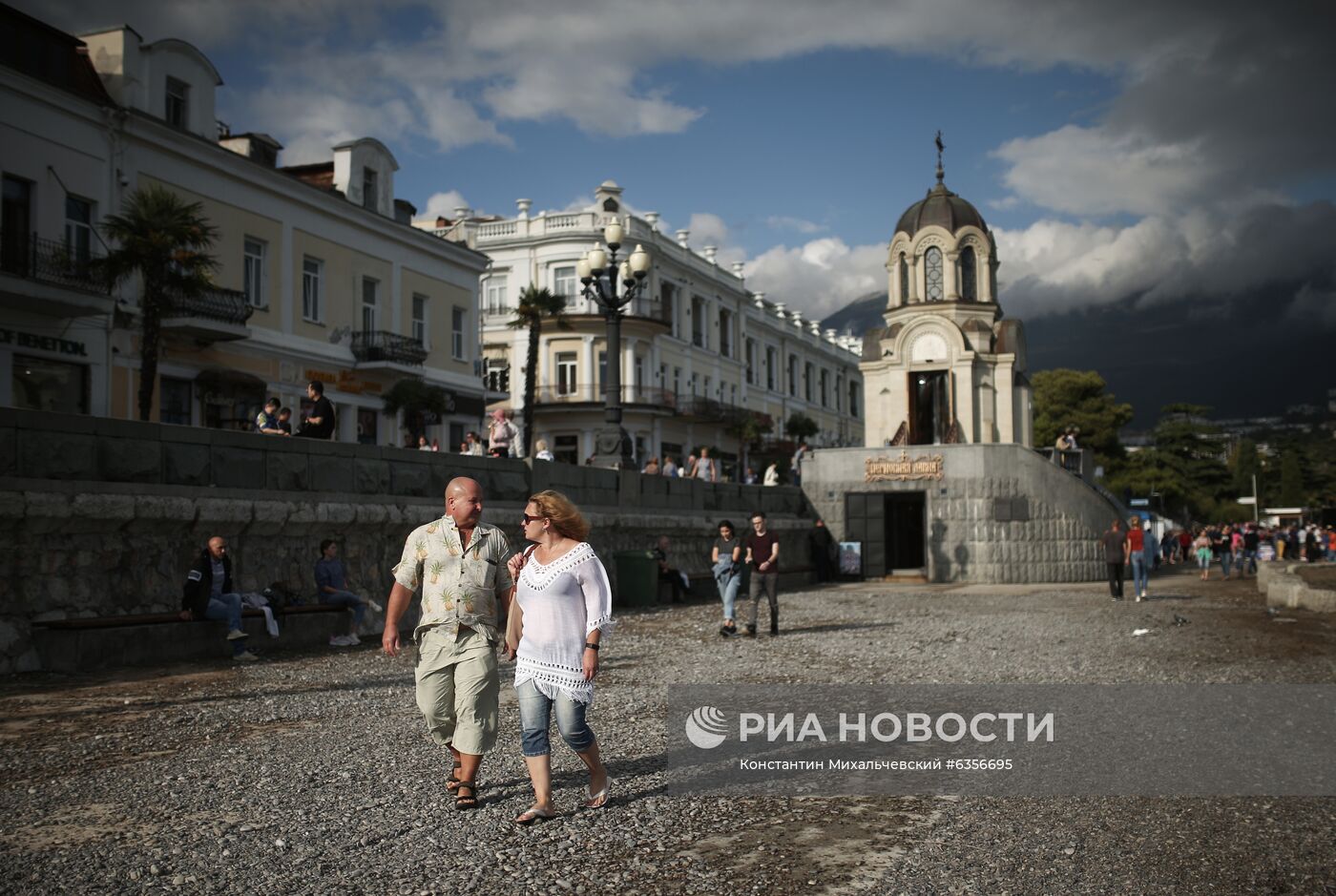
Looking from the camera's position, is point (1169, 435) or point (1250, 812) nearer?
point (1250, 812)

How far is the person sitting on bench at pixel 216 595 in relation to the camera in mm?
12062

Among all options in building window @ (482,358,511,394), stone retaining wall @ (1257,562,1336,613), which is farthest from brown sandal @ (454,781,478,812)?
building window @ (482,358,511,394)

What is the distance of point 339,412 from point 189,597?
61.8ft

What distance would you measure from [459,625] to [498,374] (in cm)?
4381

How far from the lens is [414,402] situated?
30.5 m

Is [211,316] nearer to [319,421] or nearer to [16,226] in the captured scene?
Result: [16,226]

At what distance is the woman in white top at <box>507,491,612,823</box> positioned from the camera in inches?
227

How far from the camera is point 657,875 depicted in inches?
194

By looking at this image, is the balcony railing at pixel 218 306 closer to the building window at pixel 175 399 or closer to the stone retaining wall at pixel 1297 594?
the building window at pixel 175 399

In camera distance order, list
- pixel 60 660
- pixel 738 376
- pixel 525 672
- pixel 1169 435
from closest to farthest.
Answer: pixel 525 672, pixel 60 660, pixel 738 376, pixel 1169 435

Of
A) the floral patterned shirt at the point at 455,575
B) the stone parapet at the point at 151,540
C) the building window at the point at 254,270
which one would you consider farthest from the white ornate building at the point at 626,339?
the floral patterned shirt at the point at 455,575

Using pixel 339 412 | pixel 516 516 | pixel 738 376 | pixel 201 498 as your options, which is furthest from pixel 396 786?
pixel 738 376

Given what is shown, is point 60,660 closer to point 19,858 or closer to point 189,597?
point 189,597

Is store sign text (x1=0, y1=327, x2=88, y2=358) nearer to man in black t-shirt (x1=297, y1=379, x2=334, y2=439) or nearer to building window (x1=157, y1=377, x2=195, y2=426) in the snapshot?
building window (x1=157, y1=377, x2=195, y2=426)
